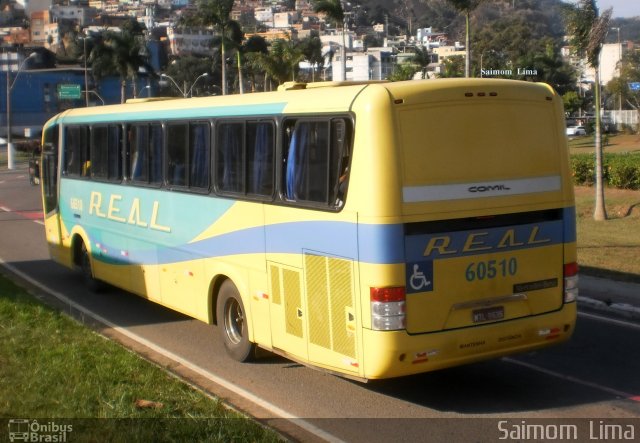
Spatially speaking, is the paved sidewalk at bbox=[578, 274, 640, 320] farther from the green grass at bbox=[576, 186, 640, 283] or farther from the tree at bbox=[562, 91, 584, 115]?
the tree at bbox=[562, 91, 584, 115]

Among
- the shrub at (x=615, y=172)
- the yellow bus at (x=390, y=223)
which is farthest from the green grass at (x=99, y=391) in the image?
the shrub at (x=615, y=172)

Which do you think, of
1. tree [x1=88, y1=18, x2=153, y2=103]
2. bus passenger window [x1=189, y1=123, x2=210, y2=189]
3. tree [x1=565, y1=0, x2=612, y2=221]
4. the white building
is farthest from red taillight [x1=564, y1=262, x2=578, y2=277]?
the white building

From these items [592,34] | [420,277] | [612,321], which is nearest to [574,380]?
[420,277]

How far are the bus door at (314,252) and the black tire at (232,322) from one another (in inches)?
38.0

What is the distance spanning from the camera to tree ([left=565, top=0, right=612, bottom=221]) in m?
23.8

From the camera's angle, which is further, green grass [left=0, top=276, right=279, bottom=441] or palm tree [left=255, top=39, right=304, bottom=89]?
palm tree [left=255, top=39, right=304, bottom=89]

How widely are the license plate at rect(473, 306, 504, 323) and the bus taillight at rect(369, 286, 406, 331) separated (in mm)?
850

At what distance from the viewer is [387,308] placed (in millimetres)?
7547

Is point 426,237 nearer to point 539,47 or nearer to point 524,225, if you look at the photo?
point 524,225

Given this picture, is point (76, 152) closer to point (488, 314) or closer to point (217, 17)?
point (488, 314)

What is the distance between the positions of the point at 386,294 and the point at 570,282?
7.24 ft

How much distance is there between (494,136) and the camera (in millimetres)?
8156

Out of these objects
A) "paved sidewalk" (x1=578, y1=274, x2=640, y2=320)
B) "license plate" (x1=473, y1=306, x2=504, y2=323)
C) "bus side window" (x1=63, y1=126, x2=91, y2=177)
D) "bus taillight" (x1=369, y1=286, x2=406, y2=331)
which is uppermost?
"bus side window" (x1=63, y1=126, x2=91, y2=177)

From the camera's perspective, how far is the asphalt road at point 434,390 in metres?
7.64
